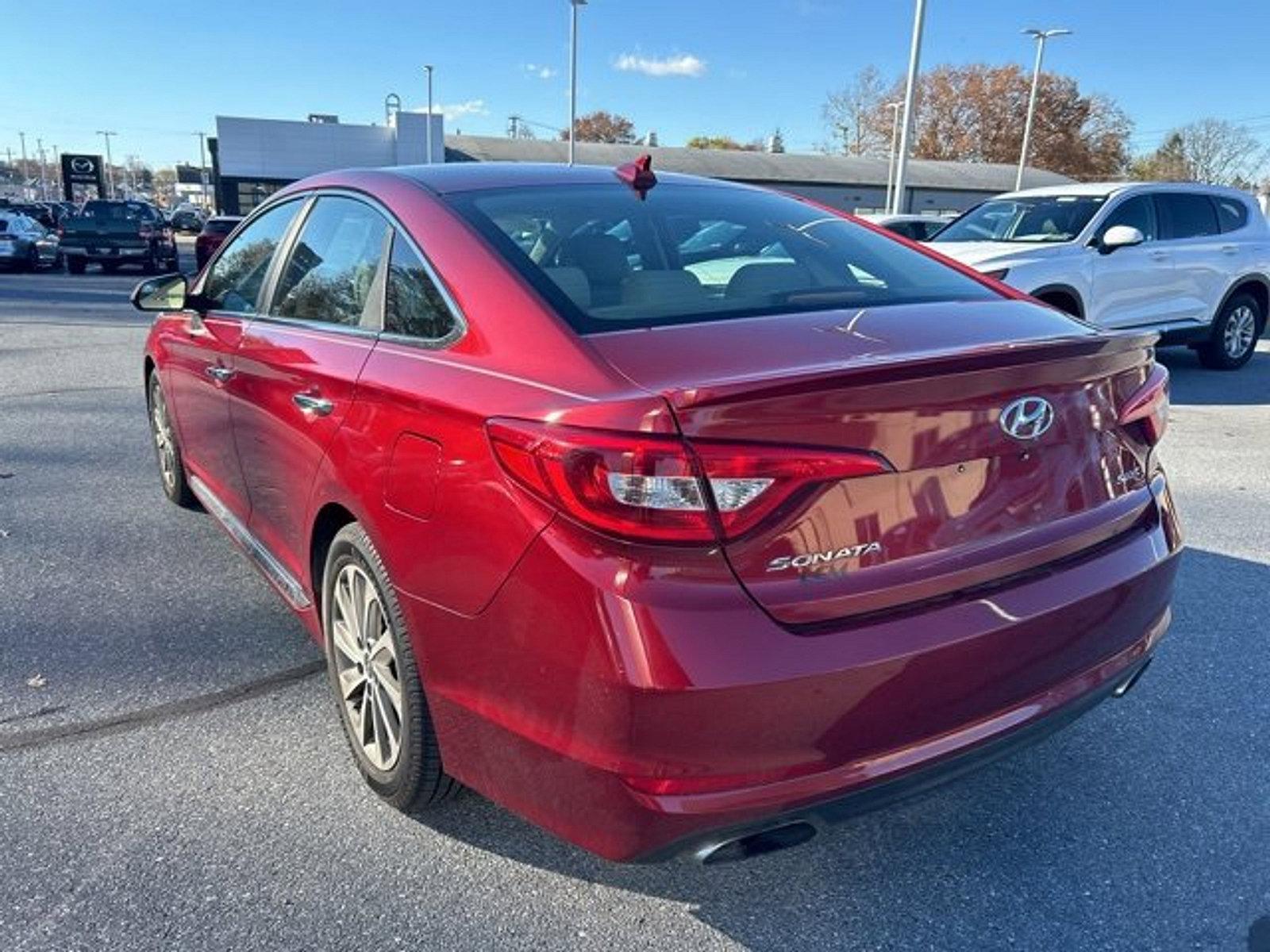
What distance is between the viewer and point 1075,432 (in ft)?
7.02

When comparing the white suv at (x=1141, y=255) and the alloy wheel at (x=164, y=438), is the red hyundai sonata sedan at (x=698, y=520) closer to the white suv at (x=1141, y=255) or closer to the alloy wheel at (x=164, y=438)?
the alloy wheel at (x=164, y=438)

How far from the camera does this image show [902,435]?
1850 mm

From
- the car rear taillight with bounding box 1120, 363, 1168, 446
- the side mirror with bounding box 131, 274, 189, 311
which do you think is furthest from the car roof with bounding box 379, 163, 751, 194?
the car rear taillight with bounding box 1120, 363, 1168, 446

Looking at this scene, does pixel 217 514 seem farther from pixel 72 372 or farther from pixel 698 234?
pixel 72 372

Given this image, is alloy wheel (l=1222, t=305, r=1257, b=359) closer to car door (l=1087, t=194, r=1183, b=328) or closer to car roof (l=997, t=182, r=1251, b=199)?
car door (l=1087, t=194, r=1183, b=328)

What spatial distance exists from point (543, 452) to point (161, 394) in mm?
3623

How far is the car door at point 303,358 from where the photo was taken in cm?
266

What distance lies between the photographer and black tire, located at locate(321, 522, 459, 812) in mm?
2297

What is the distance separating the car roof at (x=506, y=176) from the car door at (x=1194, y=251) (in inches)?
302

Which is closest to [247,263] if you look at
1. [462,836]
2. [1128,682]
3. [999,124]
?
[462,836]

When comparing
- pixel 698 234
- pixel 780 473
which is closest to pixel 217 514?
pixel 698 234

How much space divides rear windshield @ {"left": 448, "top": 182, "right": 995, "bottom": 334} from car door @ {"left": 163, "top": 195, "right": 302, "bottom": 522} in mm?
1226

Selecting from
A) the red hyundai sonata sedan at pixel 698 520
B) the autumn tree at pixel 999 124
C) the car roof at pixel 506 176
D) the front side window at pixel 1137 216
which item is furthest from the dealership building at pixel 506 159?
the red hyundai sonata sedan at pixel 698 520

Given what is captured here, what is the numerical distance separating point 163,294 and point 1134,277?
807 centimetres
